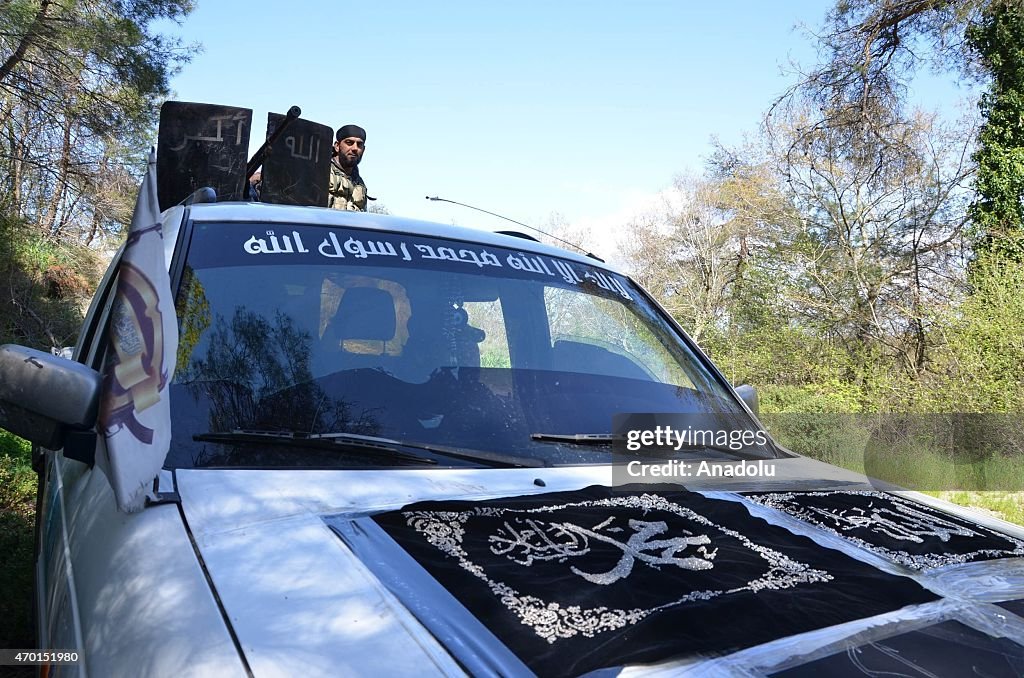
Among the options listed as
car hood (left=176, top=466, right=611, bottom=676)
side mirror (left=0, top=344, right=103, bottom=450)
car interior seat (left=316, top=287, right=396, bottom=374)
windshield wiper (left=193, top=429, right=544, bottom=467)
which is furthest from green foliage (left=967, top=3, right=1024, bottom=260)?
side mirror (left=0, top=344, right=103, bottom=450)

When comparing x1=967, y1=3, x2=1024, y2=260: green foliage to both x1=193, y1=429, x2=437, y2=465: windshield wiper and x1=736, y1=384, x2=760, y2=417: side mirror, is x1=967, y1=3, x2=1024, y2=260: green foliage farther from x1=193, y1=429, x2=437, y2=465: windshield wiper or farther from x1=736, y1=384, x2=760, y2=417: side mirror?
x1=193, y1=429, x2=437, y2=465: windshield wiper

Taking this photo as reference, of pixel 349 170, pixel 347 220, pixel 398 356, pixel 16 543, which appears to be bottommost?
pixel 16 543

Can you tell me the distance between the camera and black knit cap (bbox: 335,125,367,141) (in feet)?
19.7

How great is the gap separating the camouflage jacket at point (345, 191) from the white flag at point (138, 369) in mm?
4057

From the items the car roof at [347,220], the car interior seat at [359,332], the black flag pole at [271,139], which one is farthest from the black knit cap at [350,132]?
the car interior seat at [359,332]

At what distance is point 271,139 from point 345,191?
1.74 metres

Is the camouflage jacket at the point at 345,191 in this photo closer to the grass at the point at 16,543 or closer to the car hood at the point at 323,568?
the grass at the point at 16,543

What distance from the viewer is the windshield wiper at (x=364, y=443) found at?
205cm

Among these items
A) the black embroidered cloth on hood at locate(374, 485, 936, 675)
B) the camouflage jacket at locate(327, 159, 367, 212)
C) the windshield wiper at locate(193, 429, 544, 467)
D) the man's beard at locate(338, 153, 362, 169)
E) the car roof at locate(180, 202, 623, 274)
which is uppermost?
the man's beard at locate(338, 153, 362, 169)

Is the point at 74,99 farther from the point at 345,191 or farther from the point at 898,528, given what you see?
the point at 898,528

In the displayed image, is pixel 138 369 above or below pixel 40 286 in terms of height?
below

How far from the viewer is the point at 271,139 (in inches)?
162

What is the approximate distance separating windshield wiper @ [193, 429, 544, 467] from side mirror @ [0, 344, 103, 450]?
304 mm

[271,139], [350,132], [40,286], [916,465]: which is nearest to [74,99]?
[40,286]
